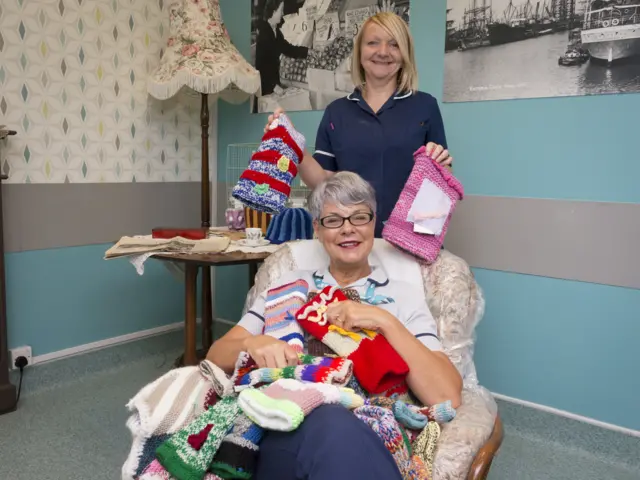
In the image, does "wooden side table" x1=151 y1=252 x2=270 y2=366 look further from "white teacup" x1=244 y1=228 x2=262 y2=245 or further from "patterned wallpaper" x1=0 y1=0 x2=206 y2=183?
"patterned wallpaper" x1=0 y1=0 x2=206 y2=183

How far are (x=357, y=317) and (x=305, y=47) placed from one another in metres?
2.07

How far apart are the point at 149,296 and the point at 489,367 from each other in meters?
1.98

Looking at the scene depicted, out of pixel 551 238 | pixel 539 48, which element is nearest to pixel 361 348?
pixel 551 238

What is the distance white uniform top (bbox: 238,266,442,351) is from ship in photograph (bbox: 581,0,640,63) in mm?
1299

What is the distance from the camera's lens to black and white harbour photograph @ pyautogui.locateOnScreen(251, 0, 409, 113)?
2.81m

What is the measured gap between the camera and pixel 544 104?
2281mm

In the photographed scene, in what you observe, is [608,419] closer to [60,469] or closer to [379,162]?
[379,162]

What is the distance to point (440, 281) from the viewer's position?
5.37ft

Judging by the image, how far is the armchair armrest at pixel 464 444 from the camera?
114cm

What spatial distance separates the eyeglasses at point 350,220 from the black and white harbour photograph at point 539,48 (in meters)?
1.20

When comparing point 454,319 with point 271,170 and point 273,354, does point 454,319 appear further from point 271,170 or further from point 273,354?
point 271,170

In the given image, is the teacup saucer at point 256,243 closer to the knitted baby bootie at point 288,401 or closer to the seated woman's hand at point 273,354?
the seated woman's hand at point 273,354

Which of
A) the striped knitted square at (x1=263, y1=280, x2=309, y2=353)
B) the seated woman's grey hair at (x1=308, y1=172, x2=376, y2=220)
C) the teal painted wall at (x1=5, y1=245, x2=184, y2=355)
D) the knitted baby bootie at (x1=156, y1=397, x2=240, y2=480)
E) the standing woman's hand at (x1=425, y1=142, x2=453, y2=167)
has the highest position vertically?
the standing woman's hand at (x1=425, y1=142, x2=453, y2=167)

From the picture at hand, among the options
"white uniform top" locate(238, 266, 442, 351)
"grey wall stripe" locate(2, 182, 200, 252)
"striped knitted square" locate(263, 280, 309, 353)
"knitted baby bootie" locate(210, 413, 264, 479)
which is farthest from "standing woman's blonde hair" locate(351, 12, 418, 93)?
"grey wall stripe" locate(2, 182, 200, 252)
